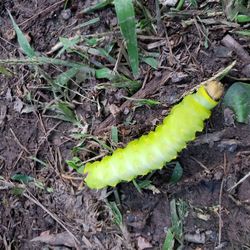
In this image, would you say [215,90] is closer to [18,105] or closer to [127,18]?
[127,18]

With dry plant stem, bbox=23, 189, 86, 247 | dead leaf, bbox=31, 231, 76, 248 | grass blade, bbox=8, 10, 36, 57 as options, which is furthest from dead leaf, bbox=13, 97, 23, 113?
dead leaf, bbox=31, 231, 76, 248

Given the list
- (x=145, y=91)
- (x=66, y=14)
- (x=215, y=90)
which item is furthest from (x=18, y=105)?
(x=215, y=90)

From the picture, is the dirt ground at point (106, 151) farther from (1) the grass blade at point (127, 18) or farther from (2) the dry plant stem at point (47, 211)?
(1) the grass blade at point (127, 18)

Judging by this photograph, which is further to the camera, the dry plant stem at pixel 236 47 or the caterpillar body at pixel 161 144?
the dry plant stem at pixel 236 47

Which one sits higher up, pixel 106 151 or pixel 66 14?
pixel 66 14

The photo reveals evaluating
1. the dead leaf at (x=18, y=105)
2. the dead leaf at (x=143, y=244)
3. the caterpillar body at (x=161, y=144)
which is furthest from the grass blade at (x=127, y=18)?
the dead leaf at (x=143, y=244)

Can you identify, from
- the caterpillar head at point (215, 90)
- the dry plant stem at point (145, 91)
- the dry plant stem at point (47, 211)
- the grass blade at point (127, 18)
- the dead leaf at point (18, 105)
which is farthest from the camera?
the dead leaf at point (18, 105)

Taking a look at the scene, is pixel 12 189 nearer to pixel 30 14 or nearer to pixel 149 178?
pixel 149 178

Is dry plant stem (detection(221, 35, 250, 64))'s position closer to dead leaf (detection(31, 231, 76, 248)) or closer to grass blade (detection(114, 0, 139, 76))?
grass blade (detection(114, 0, 139, 76))
